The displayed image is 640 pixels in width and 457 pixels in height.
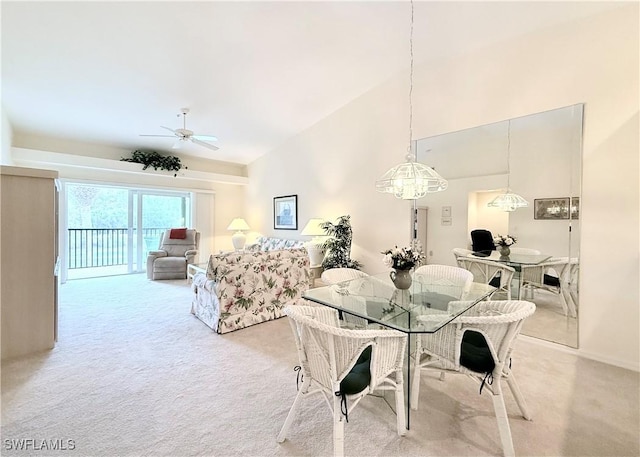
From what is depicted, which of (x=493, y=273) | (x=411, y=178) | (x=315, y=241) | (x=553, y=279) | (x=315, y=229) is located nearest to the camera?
(x=411, y=178)

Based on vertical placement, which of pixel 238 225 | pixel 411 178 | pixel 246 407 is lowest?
pixel 246 407

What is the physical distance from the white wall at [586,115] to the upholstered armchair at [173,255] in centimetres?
385

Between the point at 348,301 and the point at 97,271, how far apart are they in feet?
21.7

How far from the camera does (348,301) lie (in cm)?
206

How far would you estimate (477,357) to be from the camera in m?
1.65

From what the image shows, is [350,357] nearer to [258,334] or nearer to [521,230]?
[258,334]

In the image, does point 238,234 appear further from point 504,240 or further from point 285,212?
point 504,240

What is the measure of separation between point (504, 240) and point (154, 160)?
6.22m

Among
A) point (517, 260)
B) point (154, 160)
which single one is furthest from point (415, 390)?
point (154, 160)

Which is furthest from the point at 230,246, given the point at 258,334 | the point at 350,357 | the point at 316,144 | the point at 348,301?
the point at 350,357

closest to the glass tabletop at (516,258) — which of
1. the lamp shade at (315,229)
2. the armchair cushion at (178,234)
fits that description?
the lamp shade at (315,229)

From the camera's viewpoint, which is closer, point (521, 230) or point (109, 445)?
point (109, 445)

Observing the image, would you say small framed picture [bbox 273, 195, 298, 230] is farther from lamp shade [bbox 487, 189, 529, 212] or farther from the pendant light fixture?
lamp shade [bbox 487, 189, 529, 212]

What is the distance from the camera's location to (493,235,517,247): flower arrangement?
3136 mm
